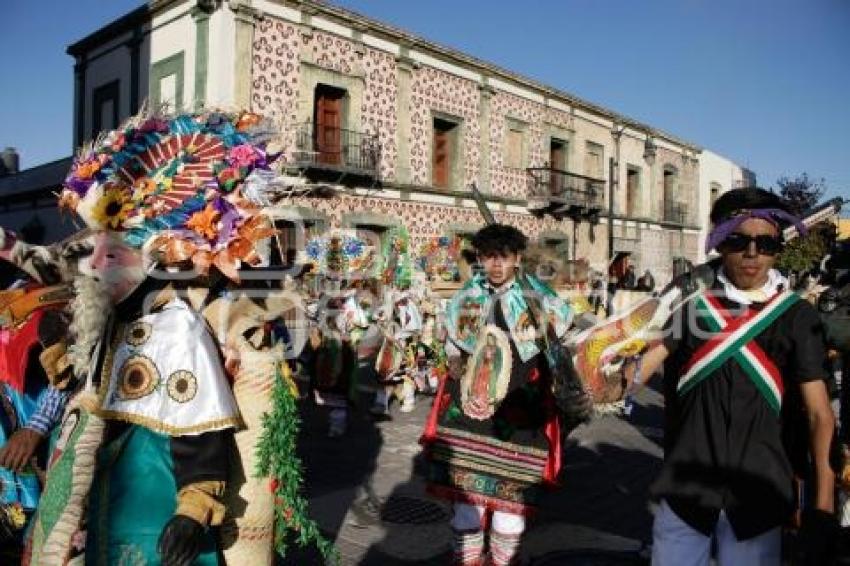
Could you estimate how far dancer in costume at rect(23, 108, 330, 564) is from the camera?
2295 mm

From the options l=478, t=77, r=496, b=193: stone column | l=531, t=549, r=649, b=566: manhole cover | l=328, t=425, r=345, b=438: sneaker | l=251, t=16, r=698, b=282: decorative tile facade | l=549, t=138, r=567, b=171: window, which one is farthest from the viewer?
l=549, t=138, r=567, b=171: window

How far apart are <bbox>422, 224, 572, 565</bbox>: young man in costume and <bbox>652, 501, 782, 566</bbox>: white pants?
4.15 feet

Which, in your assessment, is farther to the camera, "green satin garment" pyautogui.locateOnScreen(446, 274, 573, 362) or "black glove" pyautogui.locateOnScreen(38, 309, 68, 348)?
"green satin garment" pyautogui.locateOnScreen(446, 274, 573, 362)

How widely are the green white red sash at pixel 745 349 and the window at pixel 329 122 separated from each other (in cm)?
1563

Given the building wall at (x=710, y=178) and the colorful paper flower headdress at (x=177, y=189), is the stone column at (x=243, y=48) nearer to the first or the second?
the colorful paper flower headdress at (x=177, y=189)

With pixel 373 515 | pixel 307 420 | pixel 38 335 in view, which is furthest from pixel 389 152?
pixel 38 335

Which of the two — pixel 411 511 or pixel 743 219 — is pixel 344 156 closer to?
pixel 411 511

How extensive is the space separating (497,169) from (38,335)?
21.0 metres

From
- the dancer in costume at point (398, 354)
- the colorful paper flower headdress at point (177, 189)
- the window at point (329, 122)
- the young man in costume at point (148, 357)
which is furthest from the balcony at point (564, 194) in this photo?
the young man in costume at point (148, 357)

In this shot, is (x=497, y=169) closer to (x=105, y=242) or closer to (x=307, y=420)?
(x=307, y=420)

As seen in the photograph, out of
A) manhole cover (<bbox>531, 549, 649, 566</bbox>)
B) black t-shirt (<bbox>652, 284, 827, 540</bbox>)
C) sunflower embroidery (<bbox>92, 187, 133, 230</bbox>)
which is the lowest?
manhole cover (<bbox>531, 549, 649, 566</bbox>)

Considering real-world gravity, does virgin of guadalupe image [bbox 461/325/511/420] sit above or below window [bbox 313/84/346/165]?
below

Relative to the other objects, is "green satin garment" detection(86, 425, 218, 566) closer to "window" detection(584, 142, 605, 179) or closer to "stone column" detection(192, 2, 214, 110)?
"stone column" detection(192, 2, 214, 110)

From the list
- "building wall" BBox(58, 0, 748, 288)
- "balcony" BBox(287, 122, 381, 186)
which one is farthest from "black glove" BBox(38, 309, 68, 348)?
"balcony" BBox(287, 122, 381, 186)
